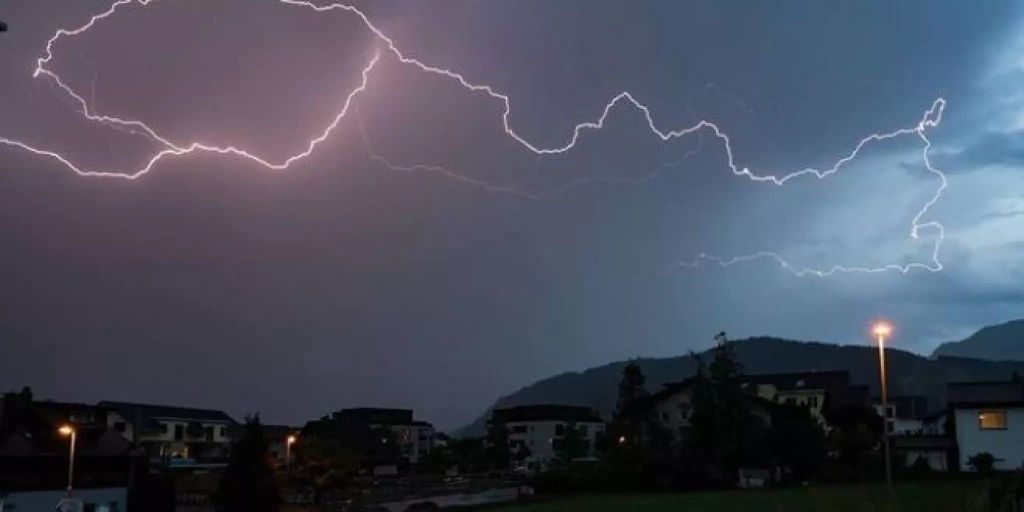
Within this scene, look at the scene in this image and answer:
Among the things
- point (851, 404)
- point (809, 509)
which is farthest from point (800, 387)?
point (809, 509)

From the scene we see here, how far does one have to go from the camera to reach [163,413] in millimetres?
59344

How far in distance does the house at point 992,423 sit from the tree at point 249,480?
2656cm

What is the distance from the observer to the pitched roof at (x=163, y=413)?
56781mm

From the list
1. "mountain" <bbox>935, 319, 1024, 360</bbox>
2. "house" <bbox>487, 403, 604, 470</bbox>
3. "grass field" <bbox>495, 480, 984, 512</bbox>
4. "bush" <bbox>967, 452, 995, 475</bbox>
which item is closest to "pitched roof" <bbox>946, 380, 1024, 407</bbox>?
"bush" <bbox>967, 452, 995, 475</bbox>

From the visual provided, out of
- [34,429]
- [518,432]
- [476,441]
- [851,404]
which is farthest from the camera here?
[518,432]

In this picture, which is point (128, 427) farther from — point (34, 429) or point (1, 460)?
point (1, 460)

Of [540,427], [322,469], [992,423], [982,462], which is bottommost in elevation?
[322,469]

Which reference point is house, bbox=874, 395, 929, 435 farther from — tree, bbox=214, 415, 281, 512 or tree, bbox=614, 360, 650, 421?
tree, bbox=214, 415, 281, 512

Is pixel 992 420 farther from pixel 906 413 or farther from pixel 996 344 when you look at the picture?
pixel 996 344

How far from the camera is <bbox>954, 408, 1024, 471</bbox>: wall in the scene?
1443 inches

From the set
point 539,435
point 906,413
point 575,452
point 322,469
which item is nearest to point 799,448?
point 322,469

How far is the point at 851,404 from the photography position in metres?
60.4

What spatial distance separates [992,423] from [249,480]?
93.2ft

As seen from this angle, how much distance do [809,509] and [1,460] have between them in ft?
80.9
